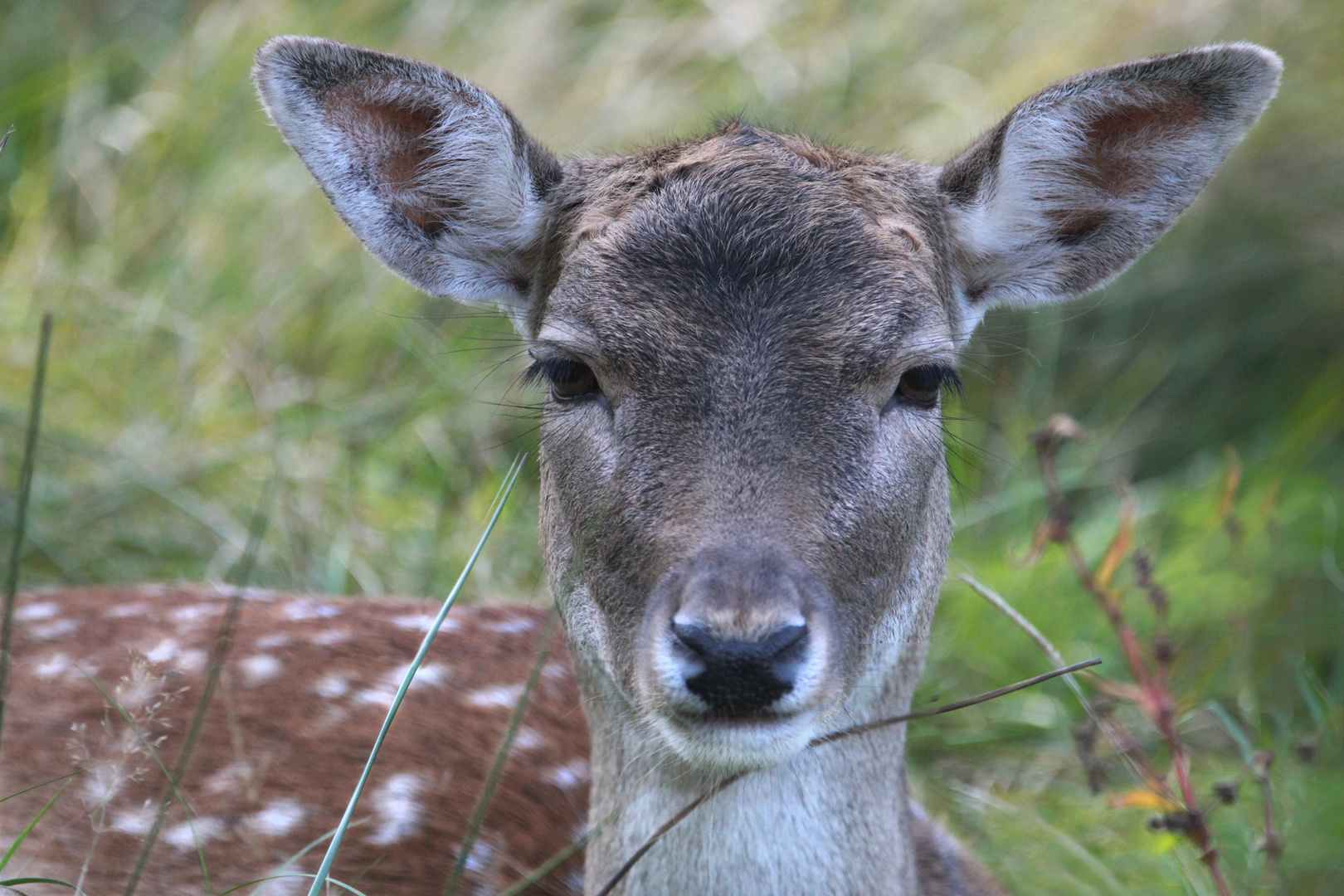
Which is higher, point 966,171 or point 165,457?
point 966,171

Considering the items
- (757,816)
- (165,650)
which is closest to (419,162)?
(165,650)

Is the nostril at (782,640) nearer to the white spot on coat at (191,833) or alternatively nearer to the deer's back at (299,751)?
the deer's back at (299,751)

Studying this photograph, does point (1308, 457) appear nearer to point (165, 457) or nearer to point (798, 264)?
point (798, 264)

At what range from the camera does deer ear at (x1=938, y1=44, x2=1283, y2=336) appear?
105 inches

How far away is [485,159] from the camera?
9.13 ft

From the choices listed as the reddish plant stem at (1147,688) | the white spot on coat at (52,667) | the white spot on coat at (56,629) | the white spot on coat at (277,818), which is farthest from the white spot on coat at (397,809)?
the reddish plant stem at (1147,688)

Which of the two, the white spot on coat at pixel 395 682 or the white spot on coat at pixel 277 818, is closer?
the white spot on coat at pixel 277 818

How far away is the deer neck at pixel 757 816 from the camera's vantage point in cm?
240

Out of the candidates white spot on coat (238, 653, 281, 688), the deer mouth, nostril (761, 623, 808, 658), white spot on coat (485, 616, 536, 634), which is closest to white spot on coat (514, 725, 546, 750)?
white spot on coat (485, 616, 536, 634)

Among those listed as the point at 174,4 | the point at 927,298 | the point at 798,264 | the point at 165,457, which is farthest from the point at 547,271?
the point at 174,4

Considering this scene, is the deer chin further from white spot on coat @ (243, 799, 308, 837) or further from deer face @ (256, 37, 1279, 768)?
white spot on coat @ (243, 799, 308, 837)

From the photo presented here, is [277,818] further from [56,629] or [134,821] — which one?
[56,629]

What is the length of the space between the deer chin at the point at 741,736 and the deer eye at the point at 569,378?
25.1 inches

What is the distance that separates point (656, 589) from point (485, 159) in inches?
42.8
